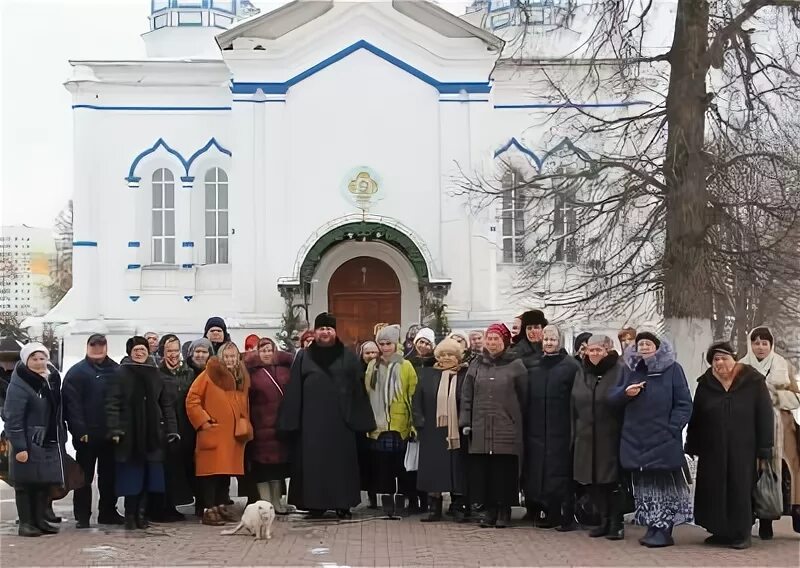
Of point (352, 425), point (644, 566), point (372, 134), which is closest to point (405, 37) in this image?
point (372, 134)

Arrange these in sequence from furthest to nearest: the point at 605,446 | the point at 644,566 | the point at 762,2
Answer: the point at 762,2 → the point at 605,446 → the point at 644,566

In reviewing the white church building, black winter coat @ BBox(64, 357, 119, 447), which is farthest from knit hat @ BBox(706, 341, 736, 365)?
the white church building

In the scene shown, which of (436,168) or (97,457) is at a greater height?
(436,168)

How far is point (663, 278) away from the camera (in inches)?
496

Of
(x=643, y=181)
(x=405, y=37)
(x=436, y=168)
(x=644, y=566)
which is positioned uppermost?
(x=405, y=37)

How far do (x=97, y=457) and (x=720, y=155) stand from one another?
772cm

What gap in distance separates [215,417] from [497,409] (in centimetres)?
245

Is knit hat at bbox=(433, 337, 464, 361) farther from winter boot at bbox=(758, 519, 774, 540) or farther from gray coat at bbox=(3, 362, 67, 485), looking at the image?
gray coat at bbox=(3, 362, 67, 485)

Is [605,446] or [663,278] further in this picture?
[663,278]

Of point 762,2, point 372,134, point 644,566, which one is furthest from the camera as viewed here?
point 372,134

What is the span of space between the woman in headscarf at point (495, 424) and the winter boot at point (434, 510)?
1.51ft

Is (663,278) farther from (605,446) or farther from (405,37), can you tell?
(405,37)

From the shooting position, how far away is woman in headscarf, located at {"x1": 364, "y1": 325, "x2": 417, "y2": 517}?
31.7ft

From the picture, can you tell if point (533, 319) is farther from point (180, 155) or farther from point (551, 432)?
point (180, 155)
